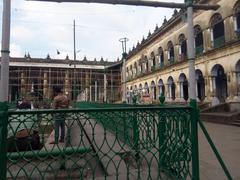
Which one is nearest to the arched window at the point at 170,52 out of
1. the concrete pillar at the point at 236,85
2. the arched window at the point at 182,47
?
the arched window at the point at 182,47

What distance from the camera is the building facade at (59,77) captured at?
3512 cm

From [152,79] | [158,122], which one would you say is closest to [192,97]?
[158,122]

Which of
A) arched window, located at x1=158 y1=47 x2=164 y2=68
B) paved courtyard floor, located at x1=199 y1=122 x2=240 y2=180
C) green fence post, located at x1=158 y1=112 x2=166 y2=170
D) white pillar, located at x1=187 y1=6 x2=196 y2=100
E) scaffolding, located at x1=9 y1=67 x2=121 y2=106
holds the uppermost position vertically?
arched window, located at x1=158 y1=47 x2=164 y2=68

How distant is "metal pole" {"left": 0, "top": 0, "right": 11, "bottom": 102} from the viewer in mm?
2920

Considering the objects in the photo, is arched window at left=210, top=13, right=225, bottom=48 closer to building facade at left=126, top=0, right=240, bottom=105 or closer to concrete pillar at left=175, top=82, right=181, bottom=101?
building facade at left=126, top=0, right=240, bottom=105

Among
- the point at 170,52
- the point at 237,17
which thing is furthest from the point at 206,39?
the point at 170,52

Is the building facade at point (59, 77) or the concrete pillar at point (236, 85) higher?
the building facade at point (59, 77)

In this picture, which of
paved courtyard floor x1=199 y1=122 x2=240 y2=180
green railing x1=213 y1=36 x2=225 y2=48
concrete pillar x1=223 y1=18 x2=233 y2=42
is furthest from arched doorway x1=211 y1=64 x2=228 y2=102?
paved courtyard floor x1=199 y1=122 x2=240 y2=180

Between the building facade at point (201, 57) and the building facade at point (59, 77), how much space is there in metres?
6.49

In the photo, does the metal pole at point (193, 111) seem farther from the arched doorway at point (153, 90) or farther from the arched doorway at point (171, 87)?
the arched doorway at point (153, 90)

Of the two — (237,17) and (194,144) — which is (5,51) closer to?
(194,144)

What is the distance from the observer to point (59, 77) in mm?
40219

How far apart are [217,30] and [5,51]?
62.1 feet

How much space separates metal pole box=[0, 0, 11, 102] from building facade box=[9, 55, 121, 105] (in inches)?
1162
